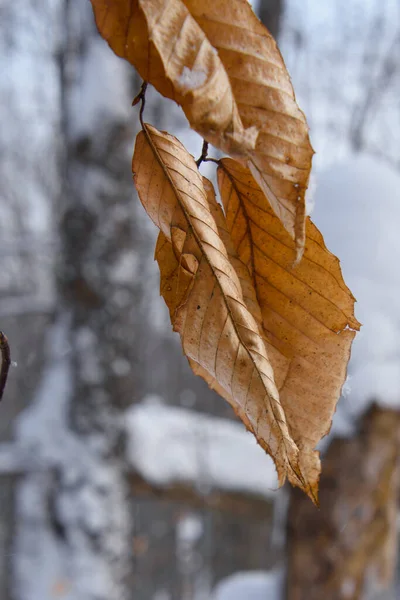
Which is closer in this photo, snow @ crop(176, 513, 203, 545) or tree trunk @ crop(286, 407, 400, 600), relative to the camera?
tree trunk @ crop(286, 407, 400, 600)

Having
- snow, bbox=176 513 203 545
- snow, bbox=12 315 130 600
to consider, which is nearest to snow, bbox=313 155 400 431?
snow, bbox=12 315 130 600

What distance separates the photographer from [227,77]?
0.69 feet

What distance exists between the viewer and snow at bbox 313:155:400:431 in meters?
1.25

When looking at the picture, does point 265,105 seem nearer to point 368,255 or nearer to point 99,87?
point 368,255

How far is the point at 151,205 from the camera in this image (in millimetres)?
236

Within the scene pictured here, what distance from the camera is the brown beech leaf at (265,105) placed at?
0.68ft

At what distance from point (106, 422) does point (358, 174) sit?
147cm

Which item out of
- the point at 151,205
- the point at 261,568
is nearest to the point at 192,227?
the point at 151,205

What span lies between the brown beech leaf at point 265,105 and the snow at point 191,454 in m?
2.15

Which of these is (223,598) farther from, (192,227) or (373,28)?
(373,28)

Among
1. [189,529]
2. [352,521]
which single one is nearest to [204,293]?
[352,521]

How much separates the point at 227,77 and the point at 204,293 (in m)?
0.09

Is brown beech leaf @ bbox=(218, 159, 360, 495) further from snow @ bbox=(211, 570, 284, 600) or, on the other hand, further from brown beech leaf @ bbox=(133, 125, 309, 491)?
snow @ bbox=(211, 570, 284, 600)

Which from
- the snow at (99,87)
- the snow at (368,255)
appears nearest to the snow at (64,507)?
the snow at (99,87)
